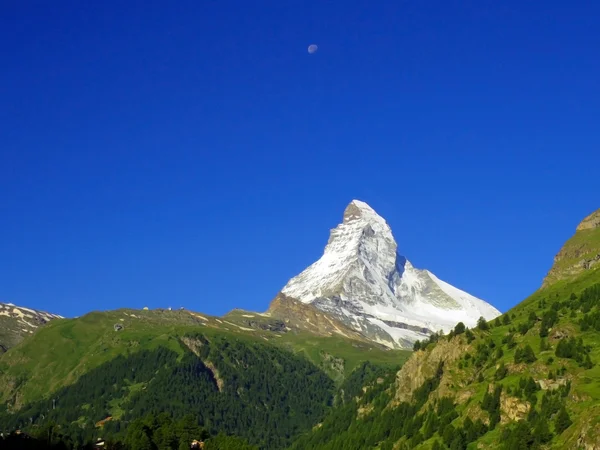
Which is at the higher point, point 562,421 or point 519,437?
point 562,421

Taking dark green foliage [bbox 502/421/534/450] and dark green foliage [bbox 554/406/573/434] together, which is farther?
dark green foliage [bbox 502/421/534/450]

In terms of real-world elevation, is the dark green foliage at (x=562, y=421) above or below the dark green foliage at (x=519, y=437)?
above

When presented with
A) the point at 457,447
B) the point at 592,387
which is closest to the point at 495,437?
the point at 457,447

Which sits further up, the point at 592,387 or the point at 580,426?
the point at 592,387

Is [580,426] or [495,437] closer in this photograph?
[580,426]

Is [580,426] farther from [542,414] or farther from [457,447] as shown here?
[457,447]

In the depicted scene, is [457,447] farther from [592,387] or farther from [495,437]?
[592,387]

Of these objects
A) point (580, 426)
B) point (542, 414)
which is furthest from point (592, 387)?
point (580, 426)

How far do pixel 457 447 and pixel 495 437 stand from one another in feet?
31.7

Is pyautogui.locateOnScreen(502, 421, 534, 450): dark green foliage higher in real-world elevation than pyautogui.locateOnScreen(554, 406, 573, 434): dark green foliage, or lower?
lower

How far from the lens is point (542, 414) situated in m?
189

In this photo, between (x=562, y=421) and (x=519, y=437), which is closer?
(x=562, y=421)

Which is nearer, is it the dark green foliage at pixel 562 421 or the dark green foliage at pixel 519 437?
the dark green foliage at pixel 562 421

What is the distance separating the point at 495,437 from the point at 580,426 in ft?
115
